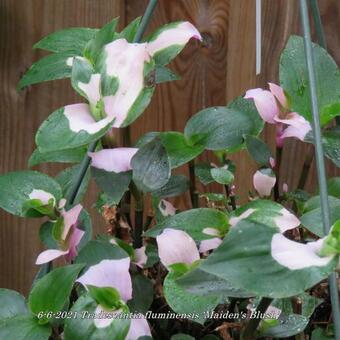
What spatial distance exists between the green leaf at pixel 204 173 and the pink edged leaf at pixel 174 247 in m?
0.16

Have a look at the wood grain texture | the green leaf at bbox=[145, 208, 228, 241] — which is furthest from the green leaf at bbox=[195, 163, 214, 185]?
the wood grain texture

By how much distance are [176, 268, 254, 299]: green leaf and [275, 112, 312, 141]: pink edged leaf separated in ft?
0.51

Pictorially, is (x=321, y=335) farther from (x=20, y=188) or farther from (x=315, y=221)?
(x=20, y=188)

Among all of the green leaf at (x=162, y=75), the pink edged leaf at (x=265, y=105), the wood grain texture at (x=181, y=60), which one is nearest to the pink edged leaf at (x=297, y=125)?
the pink edged leaf at (x=265, y=105)

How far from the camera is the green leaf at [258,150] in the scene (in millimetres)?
434

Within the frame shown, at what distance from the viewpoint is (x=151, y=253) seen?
1.36 ft

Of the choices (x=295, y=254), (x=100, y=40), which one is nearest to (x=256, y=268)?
(x=295, y=254)

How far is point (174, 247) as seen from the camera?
35cm

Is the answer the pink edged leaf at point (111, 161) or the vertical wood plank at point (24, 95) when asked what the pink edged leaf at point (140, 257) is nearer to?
the pink edged leaf at point (111, 161)

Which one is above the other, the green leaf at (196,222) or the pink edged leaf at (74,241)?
the green leaf at (196,222)

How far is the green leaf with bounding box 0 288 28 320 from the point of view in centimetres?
37

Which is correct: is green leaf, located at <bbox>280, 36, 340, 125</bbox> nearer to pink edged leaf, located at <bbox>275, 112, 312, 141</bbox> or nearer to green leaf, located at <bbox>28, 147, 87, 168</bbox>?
pink edged leaf, located at <bbox>275, 112, 312, 141</bbox>

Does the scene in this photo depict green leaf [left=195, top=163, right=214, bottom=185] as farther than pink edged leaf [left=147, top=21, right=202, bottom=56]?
Yes

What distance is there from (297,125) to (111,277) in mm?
165
